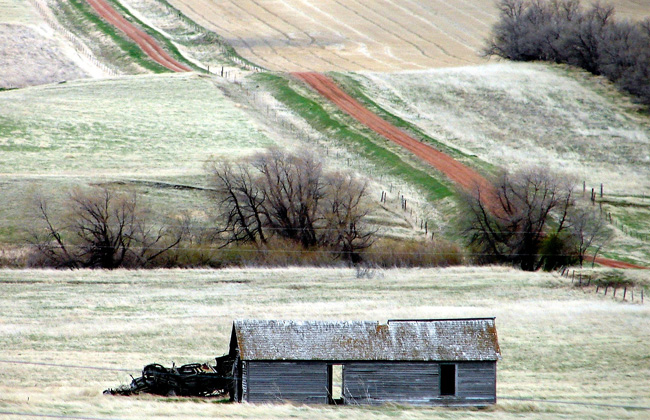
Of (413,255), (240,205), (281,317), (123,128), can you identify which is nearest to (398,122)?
(123,128)

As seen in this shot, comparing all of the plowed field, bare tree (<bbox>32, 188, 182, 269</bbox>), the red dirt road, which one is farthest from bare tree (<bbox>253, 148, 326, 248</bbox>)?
the plowed field

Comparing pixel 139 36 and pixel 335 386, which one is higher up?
pixel 139 36

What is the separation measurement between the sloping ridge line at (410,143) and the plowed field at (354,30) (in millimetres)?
7062

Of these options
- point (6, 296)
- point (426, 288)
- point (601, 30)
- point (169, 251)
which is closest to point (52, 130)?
point (169, 251)

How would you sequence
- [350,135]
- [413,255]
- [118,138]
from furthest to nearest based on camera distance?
[350,135] < [118,138] < [413,255]

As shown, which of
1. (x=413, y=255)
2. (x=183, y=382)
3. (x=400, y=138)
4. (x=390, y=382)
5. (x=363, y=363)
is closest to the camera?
(x=363, y=363)

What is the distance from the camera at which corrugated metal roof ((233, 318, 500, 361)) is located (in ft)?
84.2

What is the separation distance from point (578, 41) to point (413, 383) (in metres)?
64.4

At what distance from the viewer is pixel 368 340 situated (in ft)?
85.8

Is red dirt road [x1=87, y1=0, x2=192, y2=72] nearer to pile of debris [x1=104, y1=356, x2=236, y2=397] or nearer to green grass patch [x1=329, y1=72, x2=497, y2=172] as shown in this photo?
green grass patch [x1=329, y1=72, x2=497, y2=172]

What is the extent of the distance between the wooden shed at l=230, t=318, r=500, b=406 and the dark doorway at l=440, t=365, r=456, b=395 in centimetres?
3

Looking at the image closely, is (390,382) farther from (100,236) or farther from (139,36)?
(139,36)

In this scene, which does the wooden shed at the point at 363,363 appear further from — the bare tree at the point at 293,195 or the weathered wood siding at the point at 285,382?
the bare tree at the point at 293,195

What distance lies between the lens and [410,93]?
254 feet
